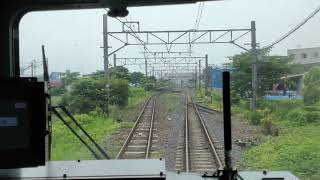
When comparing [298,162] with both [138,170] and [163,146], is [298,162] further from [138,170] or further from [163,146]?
[138,170]

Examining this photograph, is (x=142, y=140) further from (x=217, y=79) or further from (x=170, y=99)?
(x=170, y=99)

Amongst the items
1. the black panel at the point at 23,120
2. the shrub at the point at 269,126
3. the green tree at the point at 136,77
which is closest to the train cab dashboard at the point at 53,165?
the black panel at the point at 23,120

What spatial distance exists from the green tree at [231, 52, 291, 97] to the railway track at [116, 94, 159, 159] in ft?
2.99

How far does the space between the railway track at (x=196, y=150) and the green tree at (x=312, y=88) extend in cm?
142

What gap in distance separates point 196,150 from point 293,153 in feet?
3.68

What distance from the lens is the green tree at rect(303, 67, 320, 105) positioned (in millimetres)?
5875

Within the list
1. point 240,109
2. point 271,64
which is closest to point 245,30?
point 240,109

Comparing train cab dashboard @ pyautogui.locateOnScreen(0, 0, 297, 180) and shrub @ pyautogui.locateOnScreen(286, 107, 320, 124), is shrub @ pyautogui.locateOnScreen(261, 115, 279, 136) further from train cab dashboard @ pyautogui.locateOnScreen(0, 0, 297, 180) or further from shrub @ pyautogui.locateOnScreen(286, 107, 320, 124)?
train cab dashboard @ pyautogui.locateOnScreen(0, 0, 297, 180)

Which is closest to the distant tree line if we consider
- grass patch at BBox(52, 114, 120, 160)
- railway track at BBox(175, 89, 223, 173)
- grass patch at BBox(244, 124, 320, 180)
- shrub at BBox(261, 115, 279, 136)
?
grass patch at BBox(52, 114, 120, 160)

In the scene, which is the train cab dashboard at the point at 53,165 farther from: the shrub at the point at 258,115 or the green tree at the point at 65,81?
the shrub at the point at 258,115

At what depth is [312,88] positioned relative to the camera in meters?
6.01

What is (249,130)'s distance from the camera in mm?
5141

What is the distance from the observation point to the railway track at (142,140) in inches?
143

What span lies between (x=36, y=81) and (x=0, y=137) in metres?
0.26
